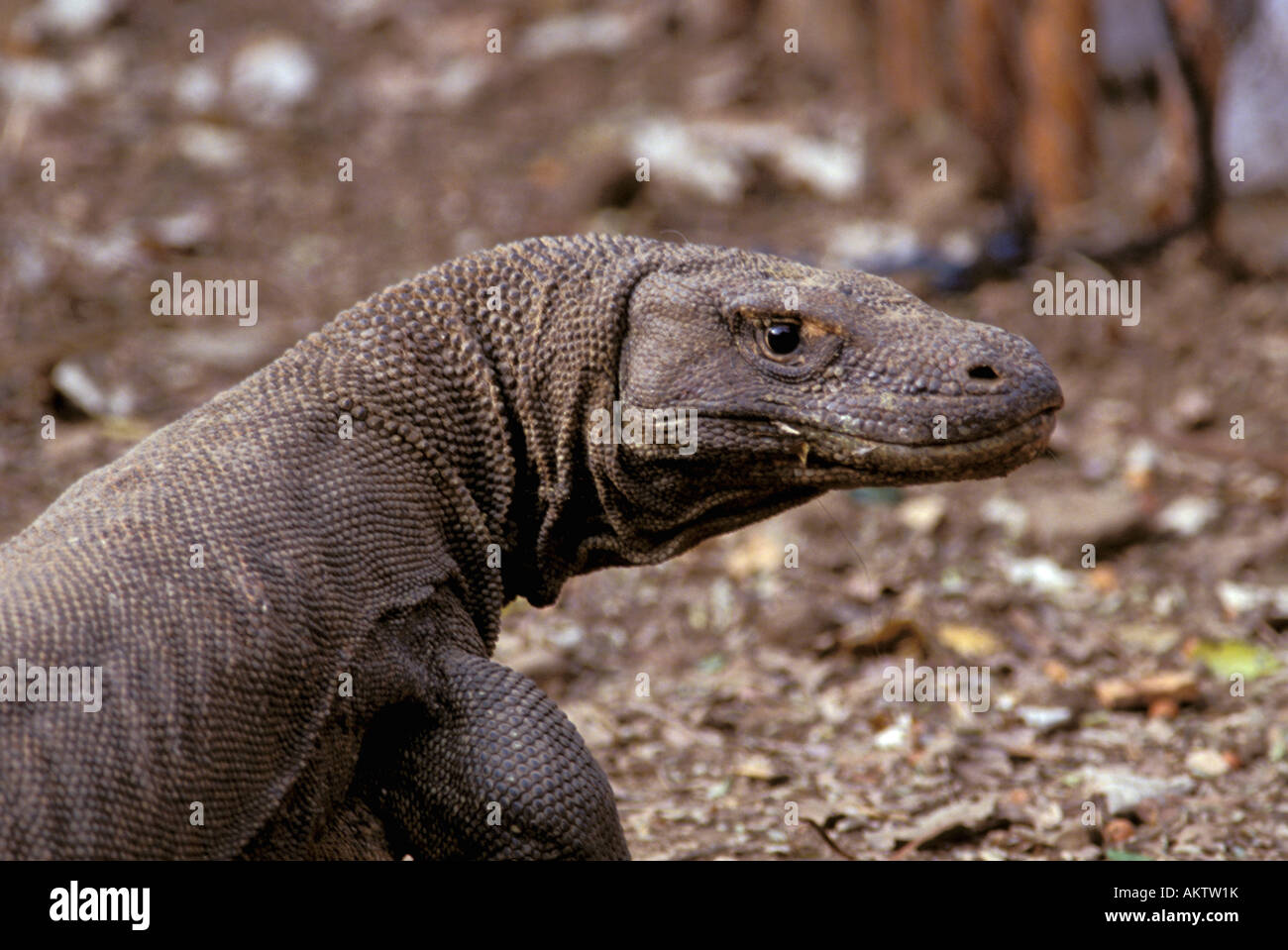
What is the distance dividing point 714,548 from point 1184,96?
4.24 metres

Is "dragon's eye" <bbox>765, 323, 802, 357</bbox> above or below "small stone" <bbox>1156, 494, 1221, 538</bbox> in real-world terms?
above

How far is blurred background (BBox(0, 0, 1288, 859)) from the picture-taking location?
564cm

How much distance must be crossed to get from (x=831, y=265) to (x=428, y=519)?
14.6 feet

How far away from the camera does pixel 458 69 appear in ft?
44.8

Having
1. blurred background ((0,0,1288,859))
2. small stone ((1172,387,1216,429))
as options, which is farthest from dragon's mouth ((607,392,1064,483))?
small stone ((1172,387,1216,429))

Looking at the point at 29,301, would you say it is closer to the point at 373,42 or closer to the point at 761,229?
the point at 761,229

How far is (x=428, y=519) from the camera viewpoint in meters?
3.84

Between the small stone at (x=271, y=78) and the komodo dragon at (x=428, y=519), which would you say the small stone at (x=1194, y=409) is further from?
the small stone at (x=271, y=78)

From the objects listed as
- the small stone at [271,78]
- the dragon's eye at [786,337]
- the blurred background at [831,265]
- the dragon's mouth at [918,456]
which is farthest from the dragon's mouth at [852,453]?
the small stone at [271,78]

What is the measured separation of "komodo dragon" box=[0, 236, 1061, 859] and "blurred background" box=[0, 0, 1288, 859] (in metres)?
1.37

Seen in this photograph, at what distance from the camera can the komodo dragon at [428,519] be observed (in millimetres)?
3213

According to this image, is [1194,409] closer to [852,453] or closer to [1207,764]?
[1207,764]

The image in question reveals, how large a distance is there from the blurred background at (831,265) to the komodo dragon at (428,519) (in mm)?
1372

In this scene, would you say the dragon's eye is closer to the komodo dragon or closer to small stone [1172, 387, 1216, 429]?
the komodo dragon
